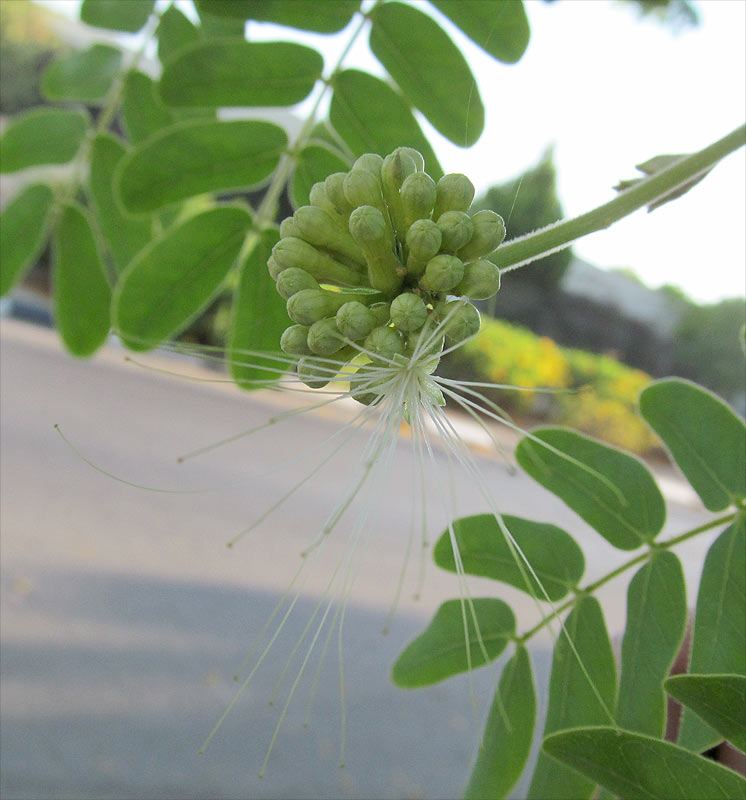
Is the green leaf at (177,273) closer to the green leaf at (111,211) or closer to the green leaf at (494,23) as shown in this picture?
the green leaf at (111,211)

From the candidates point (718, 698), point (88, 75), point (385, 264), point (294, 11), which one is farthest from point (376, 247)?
point (88, 75)

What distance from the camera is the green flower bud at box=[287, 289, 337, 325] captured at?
0.62 meters

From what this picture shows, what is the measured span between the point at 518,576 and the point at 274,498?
140 inches

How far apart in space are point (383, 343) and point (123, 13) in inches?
43.8

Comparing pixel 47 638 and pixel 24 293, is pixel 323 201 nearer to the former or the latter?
Answer: pixel 47 638

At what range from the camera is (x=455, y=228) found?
60 centimetres

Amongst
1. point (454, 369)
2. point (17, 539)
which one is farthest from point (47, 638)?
point (454, 369)

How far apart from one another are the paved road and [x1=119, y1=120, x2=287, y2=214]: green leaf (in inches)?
16.2

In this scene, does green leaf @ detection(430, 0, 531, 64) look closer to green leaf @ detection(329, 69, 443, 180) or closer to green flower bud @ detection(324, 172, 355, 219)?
green leaf @ detection(329, 69, 443, 180)

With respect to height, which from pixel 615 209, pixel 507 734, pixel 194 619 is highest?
pixel 615 209

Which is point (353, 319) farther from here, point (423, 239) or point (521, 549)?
point (521, 549)

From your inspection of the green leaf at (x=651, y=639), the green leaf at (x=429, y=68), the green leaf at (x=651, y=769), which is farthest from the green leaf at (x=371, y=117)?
the green leaf at (x=651, y=769)

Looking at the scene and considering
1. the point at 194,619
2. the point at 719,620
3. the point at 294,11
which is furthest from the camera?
the point at 194,619

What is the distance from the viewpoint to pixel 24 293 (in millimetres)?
8703
